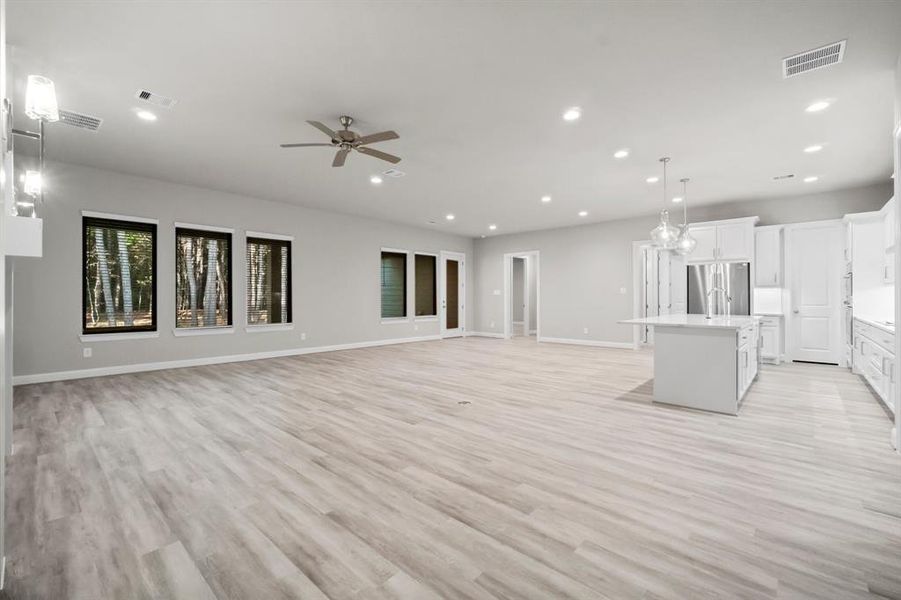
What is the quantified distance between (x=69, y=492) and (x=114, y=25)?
9.73 ft

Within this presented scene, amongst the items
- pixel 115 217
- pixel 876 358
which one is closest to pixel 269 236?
pixel 115 217

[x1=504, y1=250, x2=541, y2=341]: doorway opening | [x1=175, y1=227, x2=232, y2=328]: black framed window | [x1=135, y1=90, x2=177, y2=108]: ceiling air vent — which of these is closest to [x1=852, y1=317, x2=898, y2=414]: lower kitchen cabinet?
[x1=504, y1=250, x2=541, y2=341]: doorway opening

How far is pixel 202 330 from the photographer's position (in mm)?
6566

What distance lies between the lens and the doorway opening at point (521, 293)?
437 inches

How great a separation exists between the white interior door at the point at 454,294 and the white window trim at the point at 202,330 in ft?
18.0

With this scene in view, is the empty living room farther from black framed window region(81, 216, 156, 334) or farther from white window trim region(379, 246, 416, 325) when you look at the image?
white window trim region(379, 246, 416, 325)

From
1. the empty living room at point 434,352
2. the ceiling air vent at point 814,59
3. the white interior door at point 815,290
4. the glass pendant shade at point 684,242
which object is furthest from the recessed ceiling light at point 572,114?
the white interior door at point 815,290

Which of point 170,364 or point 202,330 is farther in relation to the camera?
point 202,330

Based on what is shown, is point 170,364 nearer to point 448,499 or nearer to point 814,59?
point 448,499

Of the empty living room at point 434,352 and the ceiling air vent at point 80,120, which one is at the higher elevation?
the ceiling air vent at point 80,120

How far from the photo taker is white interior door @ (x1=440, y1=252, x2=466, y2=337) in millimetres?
11164

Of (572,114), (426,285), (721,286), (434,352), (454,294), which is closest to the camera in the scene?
(572,114)

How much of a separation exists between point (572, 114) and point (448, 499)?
3.52 meters

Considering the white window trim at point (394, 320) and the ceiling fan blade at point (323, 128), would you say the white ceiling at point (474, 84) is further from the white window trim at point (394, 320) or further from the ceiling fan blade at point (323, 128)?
the white window trim at point (394, 320)
